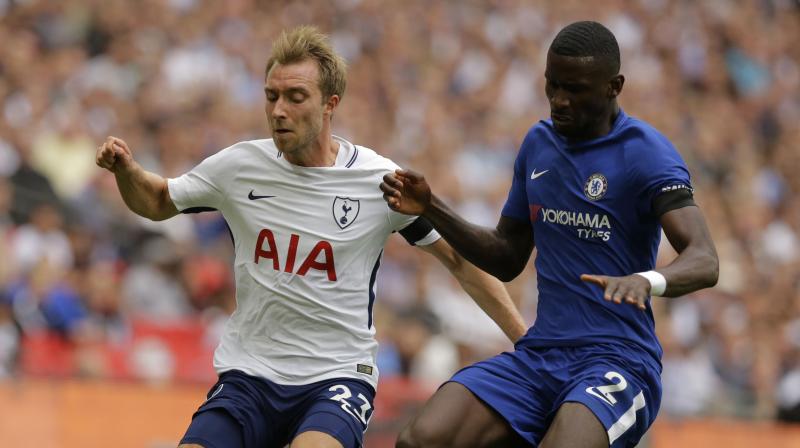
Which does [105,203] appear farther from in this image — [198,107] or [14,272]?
[198,107]

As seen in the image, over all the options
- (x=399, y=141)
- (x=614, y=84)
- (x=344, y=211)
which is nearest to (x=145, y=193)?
(x=344, y=211)

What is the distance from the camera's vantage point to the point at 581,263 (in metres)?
6.29

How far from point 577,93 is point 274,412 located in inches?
82.8

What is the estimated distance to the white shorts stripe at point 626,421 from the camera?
19.5 feet

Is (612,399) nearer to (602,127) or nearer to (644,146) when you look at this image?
(644,146)

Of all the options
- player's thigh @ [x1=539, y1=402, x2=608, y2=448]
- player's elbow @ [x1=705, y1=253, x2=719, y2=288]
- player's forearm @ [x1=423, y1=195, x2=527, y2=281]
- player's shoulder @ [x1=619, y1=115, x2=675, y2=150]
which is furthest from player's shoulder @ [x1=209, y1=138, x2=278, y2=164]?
player's elbow @ [x1=705, y1=253, x2=719, y2=288]

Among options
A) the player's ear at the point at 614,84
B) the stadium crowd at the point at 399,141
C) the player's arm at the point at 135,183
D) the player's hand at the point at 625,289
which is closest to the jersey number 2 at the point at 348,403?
the player's arm at the point at 135,183

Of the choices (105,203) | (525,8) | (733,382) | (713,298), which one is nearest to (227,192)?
(105,203)

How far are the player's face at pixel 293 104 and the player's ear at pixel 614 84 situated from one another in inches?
57.1

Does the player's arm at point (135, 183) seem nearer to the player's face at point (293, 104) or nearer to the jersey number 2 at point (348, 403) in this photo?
the player's face at point (293, 104)

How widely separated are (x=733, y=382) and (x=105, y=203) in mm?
6945

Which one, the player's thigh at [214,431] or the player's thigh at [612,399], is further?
the player's thigh at [214,431]

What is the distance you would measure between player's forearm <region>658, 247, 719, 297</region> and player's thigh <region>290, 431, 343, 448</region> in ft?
5.48

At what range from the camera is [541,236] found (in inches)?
256
